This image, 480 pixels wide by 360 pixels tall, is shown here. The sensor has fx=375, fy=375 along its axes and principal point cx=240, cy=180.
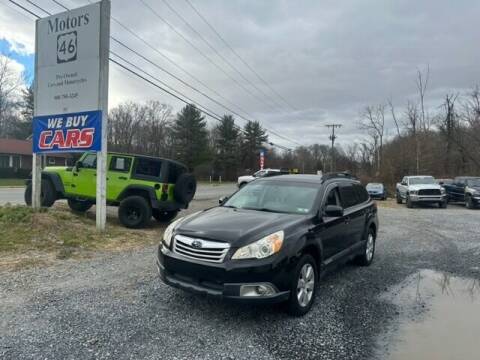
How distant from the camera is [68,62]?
991 cm

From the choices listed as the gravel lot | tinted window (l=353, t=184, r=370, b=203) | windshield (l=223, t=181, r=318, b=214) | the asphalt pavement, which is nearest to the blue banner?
the gravel lot

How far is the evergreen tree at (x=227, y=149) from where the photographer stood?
221 ft

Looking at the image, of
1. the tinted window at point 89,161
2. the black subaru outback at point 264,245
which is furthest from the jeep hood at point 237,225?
the tinted window at point 89,161

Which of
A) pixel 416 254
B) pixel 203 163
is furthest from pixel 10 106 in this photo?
pixel 416 254

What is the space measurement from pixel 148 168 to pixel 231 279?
22.9 ft

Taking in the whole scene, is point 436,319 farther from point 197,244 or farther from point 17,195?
point 17,195

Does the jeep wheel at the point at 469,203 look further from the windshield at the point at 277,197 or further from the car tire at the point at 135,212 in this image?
the windshield at the point at 277,197

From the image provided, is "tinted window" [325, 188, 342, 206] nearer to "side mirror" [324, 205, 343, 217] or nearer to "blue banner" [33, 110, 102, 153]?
"side mirror" [324, 205, 343, 217]

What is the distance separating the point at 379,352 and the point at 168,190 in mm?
7582

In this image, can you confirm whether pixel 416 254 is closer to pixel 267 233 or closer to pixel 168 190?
pixel 267 233

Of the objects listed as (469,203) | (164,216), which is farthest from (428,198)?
(164,216)

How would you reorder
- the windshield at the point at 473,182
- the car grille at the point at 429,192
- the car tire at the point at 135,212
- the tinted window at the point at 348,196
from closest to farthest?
the tinted window at the point at 348,196, the car tire at the point at 135,212, the car grille at the point at 429,192, the windshield at the point at 473,182

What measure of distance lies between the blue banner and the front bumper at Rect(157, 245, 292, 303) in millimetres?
6182

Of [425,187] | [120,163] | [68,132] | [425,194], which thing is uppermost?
[68,132]
